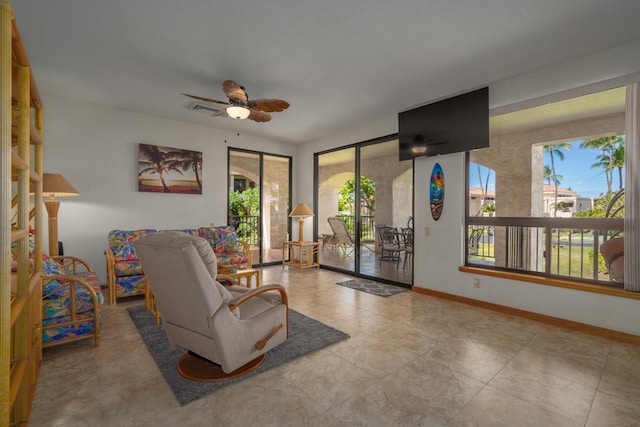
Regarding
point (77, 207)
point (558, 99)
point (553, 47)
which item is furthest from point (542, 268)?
point (77, 207)

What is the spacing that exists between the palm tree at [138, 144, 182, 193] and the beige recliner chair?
3.22m

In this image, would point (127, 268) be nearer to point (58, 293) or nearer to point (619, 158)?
point (58, 293)

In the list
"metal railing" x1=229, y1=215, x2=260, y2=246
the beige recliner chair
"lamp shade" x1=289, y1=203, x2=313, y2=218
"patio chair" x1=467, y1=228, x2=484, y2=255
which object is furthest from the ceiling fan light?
"patio chair" x1=467, y1=228, x2=484, y2=255

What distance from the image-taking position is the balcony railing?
309cm

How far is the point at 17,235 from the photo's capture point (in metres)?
1.34

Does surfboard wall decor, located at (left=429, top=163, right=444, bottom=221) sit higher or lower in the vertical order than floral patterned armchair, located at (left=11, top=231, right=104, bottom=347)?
higher

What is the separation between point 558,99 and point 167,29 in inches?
155

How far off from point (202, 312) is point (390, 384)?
1386 millimetres

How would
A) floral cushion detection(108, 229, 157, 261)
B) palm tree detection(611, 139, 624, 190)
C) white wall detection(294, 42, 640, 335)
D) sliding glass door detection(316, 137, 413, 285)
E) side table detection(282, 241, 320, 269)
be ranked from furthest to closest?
side table detection(282, 241, 320, 269), sliding glass door detection(316, 137, 413, 285), floral cushion detection(108, 229, 157, 261), palm tree detection(611, 139, 624, 190), white wall detection(294, 42, 640, 335)

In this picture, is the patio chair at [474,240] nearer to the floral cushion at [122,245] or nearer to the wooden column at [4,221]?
the wooden column at [4,221]

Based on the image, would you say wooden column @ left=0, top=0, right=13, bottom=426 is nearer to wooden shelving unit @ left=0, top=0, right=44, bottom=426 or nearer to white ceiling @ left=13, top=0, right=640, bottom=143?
wooden shelving unit @ left=0, top=0, right=44, bottom=426

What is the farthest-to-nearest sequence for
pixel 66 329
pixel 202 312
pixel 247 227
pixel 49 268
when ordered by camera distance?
pixel 247 227 → pixel 49 268 → pixel 66 329 → pixel 202 312

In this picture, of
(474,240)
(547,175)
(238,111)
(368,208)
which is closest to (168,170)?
(238,111)

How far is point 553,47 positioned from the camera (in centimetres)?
278
